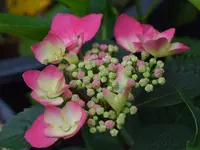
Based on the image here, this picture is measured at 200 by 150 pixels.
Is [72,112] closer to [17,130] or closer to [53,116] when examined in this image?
[53,116]

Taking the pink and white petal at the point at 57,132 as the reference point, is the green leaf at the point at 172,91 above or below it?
below

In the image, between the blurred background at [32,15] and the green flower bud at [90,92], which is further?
the blurred background at [32,15]

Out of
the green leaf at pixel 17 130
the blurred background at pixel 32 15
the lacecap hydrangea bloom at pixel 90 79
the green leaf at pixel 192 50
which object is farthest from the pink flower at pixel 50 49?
the blurred background at pixel 32 15

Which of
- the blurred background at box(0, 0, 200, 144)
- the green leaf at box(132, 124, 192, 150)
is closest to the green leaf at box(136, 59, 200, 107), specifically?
the green leaf at box(132, 124, 192, 150)

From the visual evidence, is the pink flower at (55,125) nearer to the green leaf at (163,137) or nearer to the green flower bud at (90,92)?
the green flower bud at (90,92)

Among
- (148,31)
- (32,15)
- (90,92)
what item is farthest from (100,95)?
(32,15)

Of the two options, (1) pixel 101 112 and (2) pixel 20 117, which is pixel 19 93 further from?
(1) pixel 101 112
